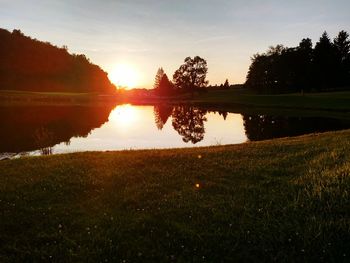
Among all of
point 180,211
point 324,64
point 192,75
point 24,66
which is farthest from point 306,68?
point 24,66

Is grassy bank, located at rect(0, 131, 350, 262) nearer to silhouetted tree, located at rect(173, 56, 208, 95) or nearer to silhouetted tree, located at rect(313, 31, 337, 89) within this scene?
silhouetted tree, located at rect(313, 31, 337, 89)

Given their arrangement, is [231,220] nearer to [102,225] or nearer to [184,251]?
[184,251]

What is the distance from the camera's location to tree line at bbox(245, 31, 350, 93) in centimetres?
10519

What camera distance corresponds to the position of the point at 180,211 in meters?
11.0

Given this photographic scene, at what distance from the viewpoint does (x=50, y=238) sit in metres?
9.62

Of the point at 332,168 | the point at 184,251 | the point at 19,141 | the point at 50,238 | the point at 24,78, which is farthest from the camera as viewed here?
the point at 24,78

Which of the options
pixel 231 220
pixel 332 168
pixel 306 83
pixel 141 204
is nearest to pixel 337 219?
pixel 231 220

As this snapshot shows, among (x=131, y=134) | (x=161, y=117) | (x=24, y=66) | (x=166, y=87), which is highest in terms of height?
(x=24, y=66)

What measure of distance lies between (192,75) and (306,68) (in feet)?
175

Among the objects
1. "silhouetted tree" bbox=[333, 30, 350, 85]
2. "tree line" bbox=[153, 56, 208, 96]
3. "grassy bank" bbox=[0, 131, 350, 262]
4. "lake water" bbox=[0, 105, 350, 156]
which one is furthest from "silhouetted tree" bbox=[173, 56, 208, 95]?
"grassy bank" bbox=[0, 131, 350, 262]

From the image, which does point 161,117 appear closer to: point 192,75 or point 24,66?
point 192,75

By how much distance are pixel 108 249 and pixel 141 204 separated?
2589 millimetres

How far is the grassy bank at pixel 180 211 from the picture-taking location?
9.02 metres

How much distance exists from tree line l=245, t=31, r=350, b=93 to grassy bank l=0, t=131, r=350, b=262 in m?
97.1
